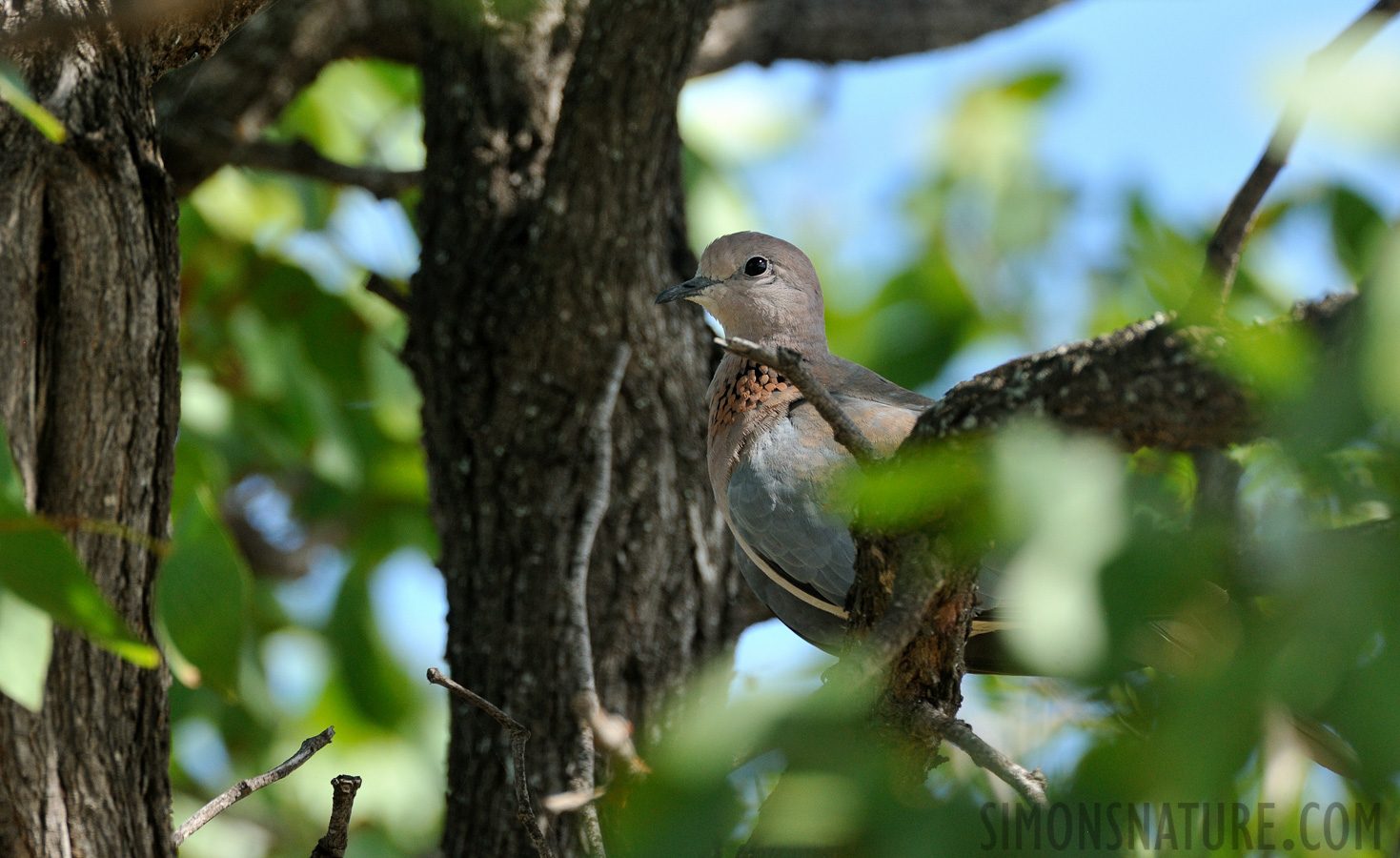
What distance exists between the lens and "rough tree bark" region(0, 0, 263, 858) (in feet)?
5.26

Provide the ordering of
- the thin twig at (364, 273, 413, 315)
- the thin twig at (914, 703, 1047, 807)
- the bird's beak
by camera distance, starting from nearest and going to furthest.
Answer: the thin twig at (914, 703, 1047, 807), the bird's beak, the thin twig at (364, 273, 413, 315)

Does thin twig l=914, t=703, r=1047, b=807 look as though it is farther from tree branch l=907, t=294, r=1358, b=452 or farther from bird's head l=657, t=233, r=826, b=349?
bird's head l=657, t=233, r=826, b=349

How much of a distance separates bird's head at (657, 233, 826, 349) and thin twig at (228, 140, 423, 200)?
707 mm

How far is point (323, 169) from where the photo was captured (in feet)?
9.21

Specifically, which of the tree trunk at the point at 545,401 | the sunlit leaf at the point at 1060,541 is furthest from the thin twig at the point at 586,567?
the sunlit leaf at the point at 1060,541

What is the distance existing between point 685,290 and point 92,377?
1156 millimetres

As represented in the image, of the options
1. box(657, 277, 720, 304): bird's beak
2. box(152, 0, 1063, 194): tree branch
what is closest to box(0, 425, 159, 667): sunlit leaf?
box(657, 277, 720, 304): bird's beak

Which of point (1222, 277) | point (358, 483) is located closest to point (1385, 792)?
point (1222, 277)

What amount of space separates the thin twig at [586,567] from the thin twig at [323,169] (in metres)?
0.72

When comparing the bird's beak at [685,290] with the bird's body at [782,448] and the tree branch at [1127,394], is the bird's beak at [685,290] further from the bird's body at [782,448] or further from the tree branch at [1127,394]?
the tree branch at [1127,394]

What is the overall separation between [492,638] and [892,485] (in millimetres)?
1730

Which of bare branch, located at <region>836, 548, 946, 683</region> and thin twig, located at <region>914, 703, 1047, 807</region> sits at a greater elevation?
bare branch, located at <region>836, 548, 946, 683</region>

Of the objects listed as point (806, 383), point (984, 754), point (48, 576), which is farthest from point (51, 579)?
point (984, 754)

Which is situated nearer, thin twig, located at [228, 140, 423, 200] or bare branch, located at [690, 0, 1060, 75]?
thin twig, located at [228, 140, 423, 200]
